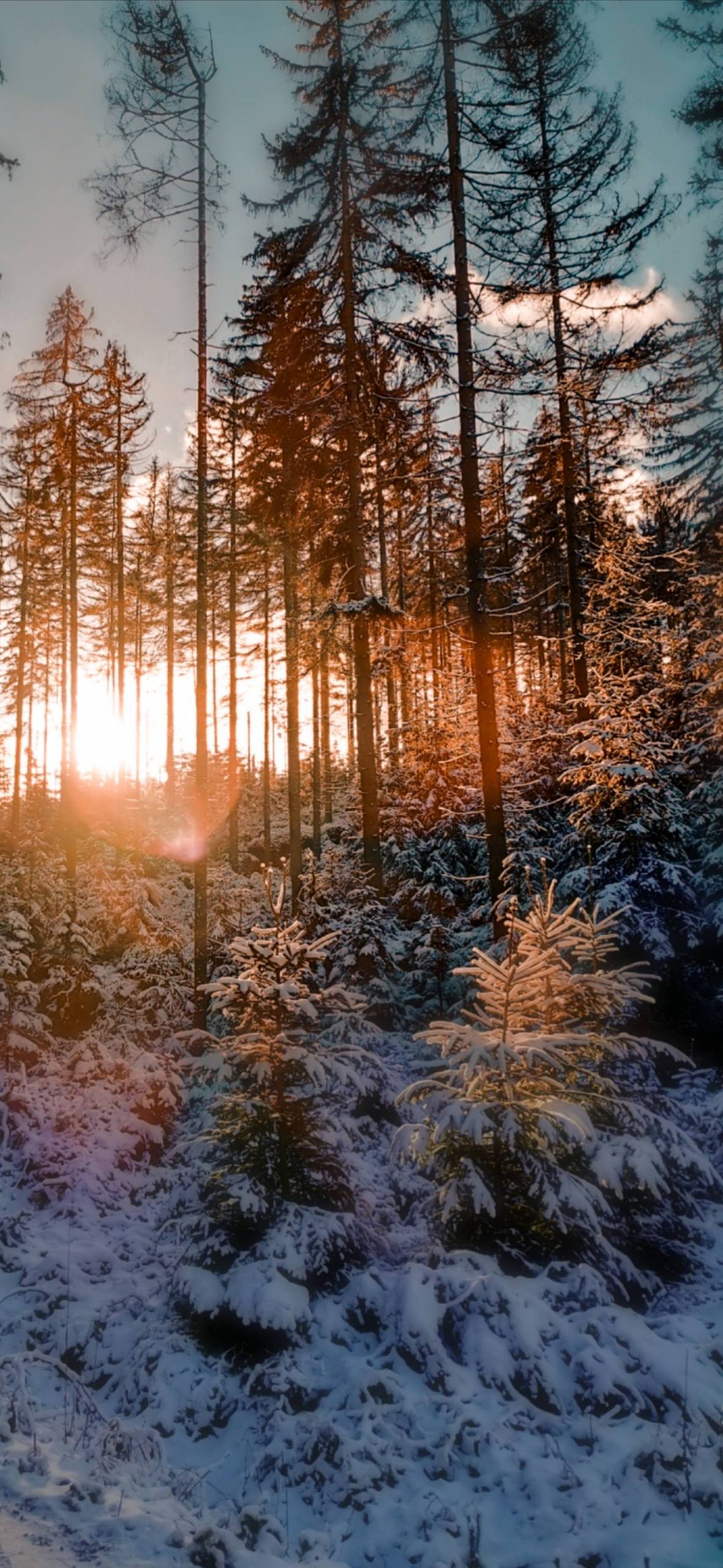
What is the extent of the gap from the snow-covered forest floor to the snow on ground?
15mm

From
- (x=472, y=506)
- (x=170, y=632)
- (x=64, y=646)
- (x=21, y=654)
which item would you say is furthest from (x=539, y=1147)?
(x=64, y=646)

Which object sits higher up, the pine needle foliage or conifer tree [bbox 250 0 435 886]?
conifer tree [bbox 250 0 435 886]

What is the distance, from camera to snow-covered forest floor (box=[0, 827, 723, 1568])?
399 centimetres

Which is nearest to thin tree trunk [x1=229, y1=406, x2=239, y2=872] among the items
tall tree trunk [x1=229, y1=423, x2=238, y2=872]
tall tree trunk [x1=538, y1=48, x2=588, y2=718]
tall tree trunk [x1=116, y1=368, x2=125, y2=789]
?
tall tree trunk [x1=229, y1=423, x2=238, y2=872]

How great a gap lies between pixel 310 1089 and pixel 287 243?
1642cm

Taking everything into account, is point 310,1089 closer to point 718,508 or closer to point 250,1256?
point 250,1256

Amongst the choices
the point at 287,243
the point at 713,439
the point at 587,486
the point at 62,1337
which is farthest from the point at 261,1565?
the point at 713,439

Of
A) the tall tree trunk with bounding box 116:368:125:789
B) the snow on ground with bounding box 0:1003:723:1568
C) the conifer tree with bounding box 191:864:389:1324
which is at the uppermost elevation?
the tall tree trunk with bounding box 116:368:125:789

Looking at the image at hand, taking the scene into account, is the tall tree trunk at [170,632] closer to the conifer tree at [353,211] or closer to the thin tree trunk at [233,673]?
the thin tree trunk at [233,673]

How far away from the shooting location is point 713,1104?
7.94 m

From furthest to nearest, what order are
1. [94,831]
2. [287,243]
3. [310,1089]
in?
1. [94,831]
2. [287,243]
3. [310,1089]

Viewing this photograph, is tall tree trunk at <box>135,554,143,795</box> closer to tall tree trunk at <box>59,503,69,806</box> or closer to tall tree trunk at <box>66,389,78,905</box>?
tall tree trunk at <box>59,503,69,806</box>

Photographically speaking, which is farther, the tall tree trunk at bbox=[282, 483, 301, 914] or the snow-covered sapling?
the tall tree trunk at bbox=[282, 483, 301, 914]

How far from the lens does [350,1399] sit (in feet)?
16.4
